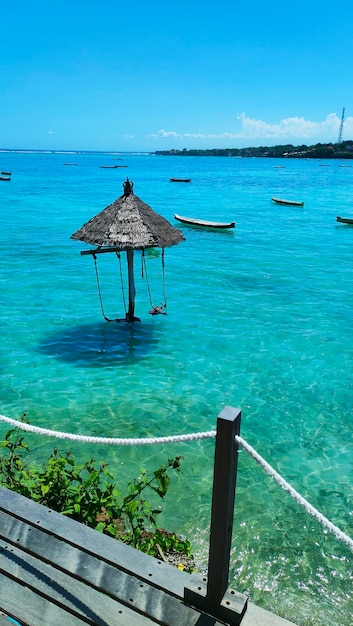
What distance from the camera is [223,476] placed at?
276 cm

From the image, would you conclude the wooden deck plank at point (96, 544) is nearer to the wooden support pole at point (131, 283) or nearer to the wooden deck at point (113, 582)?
the wooden deck at point (113, 582)

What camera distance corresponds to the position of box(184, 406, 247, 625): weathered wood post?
2658 mm

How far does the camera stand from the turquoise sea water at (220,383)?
561 centimetres

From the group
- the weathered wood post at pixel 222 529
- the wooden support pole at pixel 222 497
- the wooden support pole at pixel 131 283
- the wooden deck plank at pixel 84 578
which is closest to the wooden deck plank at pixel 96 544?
the wooden deck plank at pixel 84 578

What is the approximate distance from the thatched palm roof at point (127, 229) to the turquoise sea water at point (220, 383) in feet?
8.62

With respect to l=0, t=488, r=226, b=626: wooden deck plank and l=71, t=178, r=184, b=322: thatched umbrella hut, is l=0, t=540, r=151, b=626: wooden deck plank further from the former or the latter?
l=71, t=178, r=184, b=322: thatched umbrella hut

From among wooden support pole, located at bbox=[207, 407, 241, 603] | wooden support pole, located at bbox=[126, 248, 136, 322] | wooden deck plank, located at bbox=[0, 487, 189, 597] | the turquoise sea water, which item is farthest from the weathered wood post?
wooden support pole, located at bbox=[126, 248, 136, 322]

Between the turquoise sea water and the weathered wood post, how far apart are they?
2.17 meters

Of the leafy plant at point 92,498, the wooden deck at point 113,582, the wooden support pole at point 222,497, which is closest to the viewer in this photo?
the wooden support pole at point 222,497

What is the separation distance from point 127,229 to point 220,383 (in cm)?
370

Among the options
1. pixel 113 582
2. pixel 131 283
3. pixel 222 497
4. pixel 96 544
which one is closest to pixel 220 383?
pixel 131 283

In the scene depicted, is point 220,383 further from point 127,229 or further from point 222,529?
point 222,529

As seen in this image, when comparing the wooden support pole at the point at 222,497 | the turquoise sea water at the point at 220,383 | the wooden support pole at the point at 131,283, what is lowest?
the turquoise sea water at the point at 220,383

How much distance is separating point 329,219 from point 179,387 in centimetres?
3028
